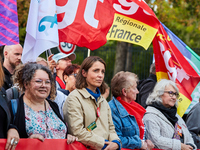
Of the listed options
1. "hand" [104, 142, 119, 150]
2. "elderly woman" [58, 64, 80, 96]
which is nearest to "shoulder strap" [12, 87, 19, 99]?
"hand" [104, 142, 119, 150]

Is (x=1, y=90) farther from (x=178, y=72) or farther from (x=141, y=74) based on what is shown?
(x=141, y=74)

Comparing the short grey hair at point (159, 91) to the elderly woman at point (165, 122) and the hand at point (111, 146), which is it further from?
the hand at point (111, 146)

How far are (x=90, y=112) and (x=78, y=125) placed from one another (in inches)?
11.7

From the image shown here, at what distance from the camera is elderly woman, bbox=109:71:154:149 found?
5082mm

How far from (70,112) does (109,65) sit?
9.34m

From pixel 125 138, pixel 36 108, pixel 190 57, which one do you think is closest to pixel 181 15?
pixel 190 57

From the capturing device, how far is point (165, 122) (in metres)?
5.64

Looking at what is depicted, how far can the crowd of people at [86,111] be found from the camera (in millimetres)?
4004

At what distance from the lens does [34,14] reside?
471 cm

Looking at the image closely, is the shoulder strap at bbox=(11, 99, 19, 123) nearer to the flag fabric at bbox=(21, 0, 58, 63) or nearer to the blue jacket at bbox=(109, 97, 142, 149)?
the flag fabric at bbox=(21, 0, 58, 63)

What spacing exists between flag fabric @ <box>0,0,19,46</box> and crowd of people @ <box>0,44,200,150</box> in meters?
0.38

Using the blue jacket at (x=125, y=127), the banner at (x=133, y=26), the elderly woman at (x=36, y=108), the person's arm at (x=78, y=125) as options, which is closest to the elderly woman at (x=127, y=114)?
the blue jacket at (x=125, y=127)

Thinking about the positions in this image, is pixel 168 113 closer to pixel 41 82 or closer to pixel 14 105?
pixel 41 82

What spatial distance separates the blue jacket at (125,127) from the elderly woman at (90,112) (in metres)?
0.28
